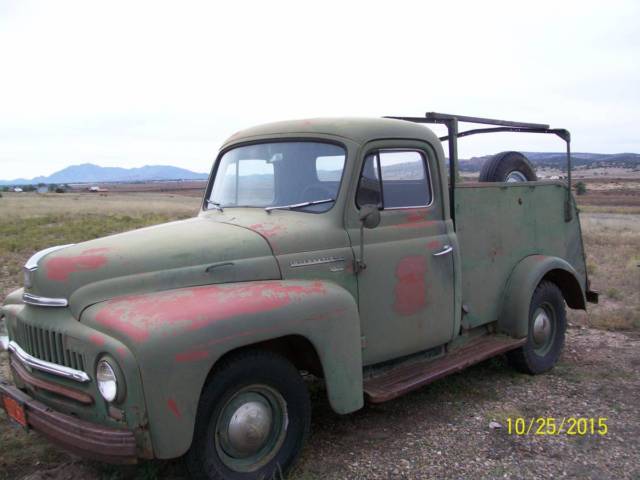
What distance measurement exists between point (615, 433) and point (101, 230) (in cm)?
1608

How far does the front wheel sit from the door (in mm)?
730

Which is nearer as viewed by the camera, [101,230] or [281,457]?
[281,457]

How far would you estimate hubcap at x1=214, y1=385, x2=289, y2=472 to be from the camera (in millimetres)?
3121

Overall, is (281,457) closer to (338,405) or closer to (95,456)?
(338,405)

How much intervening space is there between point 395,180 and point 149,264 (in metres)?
1.83

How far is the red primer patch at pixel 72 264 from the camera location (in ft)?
10.4

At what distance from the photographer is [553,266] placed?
529 cm

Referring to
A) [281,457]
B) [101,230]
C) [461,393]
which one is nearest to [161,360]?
[281,457]

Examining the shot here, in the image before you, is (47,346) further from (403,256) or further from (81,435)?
(403,256)

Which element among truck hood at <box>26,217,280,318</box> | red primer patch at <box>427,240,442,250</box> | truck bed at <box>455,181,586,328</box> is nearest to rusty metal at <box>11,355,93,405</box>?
truck hood at <box>26,217,280,318</box>

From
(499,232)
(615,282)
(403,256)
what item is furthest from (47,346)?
(615,282)

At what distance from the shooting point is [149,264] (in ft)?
10.6

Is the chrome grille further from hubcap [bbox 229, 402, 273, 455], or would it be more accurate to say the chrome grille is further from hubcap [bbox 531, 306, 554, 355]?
hubcap [bbox 531, 306, 554, 355]

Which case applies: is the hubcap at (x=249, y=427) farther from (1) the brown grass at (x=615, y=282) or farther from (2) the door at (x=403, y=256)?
(1) the brown grass at (x=615, y=282)
